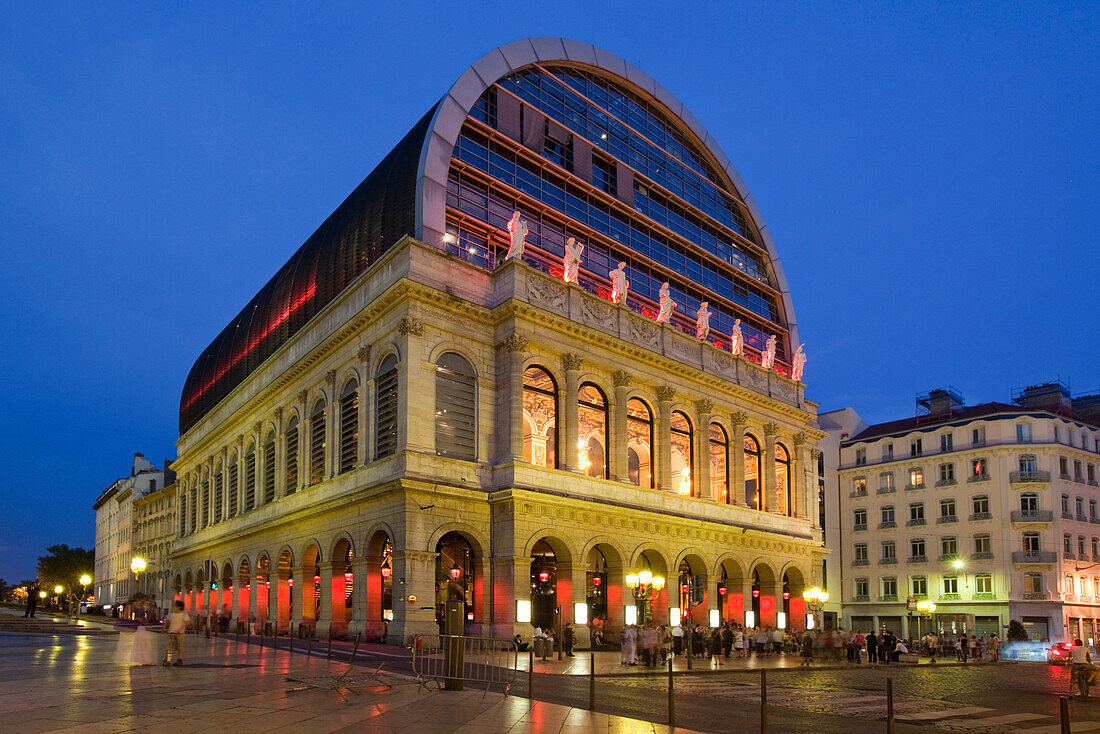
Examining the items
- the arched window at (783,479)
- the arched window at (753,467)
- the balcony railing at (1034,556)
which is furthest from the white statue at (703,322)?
the balcony railing at (1034,556)

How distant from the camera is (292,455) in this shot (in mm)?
51656

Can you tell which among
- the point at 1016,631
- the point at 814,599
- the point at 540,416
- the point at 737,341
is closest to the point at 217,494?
the point at 540,416

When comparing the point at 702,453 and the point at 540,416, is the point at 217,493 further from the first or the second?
the point at 702,453

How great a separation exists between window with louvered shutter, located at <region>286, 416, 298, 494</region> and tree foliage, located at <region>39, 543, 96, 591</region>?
105m

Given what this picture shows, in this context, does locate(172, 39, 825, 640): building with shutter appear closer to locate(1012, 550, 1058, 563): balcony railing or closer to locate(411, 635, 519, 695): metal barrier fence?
locate(411, 635, 519, 695): metal barrier fence

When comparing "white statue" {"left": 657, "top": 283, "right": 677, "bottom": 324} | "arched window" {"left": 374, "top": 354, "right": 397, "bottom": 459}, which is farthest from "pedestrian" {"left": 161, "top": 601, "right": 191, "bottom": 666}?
"white statue" {"left": 657, "top": 283, "right": 677, "bottom": 324}

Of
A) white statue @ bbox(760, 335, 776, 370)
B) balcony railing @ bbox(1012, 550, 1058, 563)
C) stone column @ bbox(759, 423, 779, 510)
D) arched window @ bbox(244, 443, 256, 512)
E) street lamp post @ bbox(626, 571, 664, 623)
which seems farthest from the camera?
balcony railing @ bbox(1012, 550, 1058, 563)

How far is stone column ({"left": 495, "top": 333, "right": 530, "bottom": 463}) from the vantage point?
4059cm

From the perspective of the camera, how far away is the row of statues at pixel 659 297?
1724 inches

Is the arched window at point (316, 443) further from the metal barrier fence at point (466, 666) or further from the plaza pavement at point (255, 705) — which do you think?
the metal barrier fence at point (466, 666)

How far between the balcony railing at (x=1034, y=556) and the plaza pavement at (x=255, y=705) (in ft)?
188

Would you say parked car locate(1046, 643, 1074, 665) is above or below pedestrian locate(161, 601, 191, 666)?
below

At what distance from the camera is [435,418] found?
39.6 meters

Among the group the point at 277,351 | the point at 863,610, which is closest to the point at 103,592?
the point at 277,351
